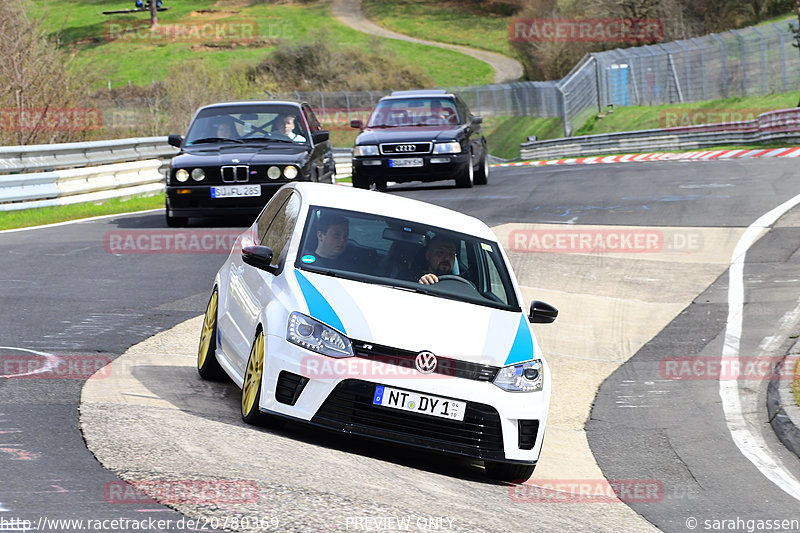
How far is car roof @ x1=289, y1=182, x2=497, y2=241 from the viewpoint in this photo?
8281mm

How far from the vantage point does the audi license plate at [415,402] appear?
6.84 meters

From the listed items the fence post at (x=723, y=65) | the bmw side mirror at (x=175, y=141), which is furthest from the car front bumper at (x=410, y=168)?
the fence post at (x=723, y=65)

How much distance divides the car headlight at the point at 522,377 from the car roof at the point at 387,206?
4.69 feet

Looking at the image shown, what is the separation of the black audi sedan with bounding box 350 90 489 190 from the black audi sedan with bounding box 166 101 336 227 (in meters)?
4.15

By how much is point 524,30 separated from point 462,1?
34.2 meters

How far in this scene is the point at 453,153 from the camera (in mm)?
22172

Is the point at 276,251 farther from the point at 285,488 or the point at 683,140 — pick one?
the point at 683,140

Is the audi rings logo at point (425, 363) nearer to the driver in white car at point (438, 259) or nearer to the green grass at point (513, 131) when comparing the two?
the driver in white car at point (438, 259)

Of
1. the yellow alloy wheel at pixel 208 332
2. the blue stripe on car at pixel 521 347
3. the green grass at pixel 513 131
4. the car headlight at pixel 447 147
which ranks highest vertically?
the blue stripe on car at pixel 521 347

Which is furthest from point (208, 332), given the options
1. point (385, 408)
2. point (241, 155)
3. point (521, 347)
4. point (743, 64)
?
point (743, 64)

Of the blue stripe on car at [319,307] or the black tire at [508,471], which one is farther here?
the black tire at [508,471]

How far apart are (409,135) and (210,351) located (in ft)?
46.2

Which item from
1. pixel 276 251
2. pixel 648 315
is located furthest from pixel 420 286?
pixel 648 315

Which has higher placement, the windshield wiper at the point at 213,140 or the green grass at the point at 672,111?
the windshield wiper at the point at 213,140
